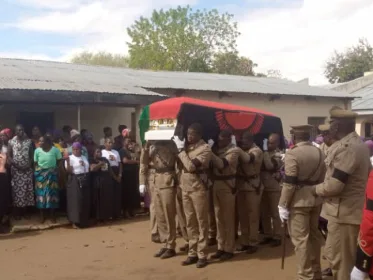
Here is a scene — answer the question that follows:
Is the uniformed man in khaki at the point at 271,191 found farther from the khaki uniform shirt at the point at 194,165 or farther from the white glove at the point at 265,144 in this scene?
the khaki uniform shirt at the point at 194,165

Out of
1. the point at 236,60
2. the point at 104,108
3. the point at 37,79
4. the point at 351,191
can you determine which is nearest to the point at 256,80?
the point at 104,108

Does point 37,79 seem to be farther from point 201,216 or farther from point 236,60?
point 236,60

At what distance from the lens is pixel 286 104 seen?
17500 millimetres

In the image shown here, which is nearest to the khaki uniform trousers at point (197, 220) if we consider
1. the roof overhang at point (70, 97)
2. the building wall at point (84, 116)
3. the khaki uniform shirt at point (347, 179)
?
the khaki uniform shirt at point (347, 179)

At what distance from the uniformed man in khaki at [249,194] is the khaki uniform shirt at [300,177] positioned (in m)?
1.53

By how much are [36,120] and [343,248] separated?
1032 centimetres

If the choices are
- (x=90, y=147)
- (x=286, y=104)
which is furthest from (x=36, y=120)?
(x=286, y=104)

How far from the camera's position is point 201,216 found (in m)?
6.01

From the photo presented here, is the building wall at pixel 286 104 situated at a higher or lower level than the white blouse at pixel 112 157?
higher

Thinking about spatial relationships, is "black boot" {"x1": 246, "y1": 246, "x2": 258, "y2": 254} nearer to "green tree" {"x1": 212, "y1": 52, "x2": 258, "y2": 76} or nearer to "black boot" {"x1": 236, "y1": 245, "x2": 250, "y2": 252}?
"black boot" {"x1": 236, "y1": 245, "x2": 250, "y2": 252}

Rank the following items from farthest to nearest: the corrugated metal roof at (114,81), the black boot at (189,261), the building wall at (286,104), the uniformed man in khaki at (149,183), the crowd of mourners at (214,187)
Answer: the building wall at (286,104) < the corrugated metal roof at (114,81) < the uniformed man in khaki at (149,183) < the black boot at (189,261) < the crowd of mourners at (214,187)

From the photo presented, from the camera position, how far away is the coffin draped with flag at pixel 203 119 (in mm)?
6379

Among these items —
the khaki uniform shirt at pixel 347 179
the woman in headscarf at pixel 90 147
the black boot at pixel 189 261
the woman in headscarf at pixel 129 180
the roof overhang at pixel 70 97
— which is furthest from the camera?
the roof overhang at pixel 70 97

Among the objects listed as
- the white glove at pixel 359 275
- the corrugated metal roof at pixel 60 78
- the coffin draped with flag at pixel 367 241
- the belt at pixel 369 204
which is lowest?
the white glove at pixel 359 275
